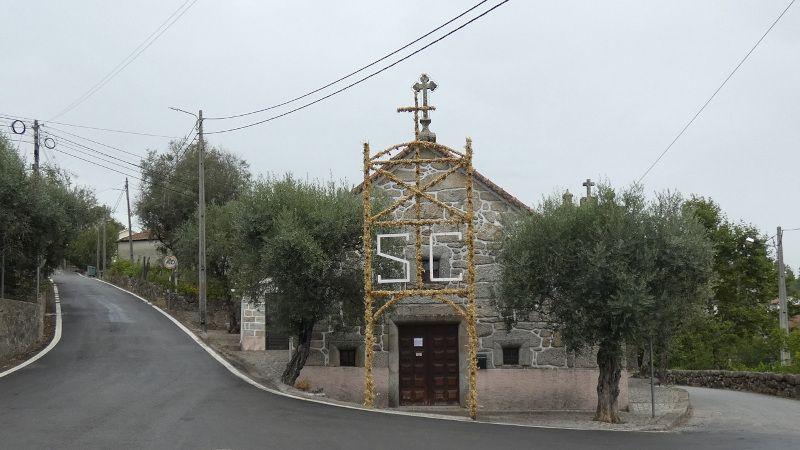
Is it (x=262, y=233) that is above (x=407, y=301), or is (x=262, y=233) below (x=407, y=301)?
above

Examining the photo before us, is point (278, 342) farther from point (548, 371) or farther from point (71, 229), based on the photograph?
point (548, 371)

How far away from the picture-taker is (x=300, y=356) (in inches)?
780

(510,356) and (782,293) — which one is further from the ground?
(782,293)

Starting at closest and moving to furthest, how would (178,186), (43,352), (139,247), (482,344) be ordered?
(482,344)
(43,352)
(178,186)
(139,247)

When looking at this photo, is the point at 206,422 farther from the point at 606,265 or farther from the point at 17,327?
the point at 17,327

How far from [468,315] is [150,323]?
18.4 m

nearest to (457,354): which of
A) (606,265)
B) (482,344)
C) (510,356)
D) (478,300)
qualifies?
(482,344)

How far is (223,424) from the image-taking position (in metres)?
13.0

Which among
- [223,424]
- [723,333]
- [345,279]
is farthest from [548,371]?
[723,333]

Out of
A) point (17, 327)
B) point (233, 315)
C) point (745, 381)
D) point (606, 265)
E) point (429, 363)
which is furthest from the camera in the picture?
point (233, 315)

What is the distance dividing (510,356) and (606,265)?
5.81 meters

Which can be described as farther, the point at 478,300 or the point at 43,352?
the point at 43,352

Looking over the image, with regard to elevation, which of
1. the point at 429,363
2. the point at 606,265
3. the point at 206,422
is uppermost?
the point at 606,265

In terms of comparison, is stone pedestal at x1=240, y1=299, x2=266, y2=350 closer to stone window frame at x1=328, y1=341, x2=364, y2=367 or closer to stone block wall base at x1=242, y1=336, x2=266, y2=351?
stone block wall base at x1=242, y1=336, x2=266, y2=351
